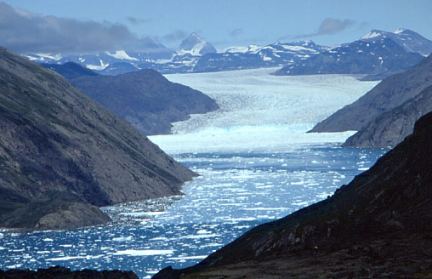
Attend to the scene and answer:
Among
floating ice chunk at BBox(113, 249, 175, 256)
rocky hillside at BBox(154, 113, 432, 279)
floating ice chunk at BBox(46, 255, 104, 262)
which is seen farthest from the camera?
floating ice chunk at BBox(113, 249, 175, 256)

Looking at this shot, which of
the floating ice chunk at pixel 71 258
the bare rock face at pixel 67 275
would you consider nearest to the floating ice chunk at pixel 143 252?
the floating ice chunk at pixel 71 258

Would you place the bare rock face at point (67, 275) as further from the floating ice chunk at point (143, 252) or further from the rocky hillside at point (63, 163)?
the rocky hillside at point (63, 163)

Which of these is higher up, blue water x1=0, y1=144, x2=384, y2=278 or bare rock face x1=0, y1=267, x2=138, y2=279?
bare rock face x1=0, y1=267, x2=138, y2=279

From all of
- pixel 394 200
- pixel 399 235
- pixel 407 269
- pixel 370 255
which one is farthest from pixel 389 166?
pixel 407 269

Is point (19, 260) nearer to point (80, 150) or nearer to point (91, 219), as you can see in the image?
point (91, 219)

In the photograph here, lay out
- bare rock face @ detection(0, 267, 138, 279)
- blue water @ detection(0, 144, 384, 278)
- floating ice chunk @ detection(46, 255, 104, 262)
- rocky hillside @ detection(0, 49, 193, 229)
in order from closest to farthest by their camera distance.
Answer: bare rock face @ detection(0, 267, 138, 279) < blue water @ detection(0, 144, 384, 278) < floating ice chunk @ detection(46, 255, 104, 262) < rocky hillside @ detection(0, 49, 193, 229)

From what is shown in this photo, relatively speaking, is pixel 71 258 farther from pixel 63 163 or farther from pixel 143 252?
pixel 63 163

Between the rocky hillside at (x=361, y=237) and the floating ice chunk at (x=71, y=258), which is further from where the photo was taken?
the floating ice chunk at (x=71, y=258)

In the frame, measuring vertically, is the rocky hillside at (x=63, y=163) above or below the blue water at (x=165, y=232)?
above

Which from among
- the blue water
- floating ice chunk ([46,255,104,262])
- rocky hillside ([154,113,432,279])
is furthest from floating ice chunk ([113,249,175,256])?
rocky hillside ([154,113,432,279])

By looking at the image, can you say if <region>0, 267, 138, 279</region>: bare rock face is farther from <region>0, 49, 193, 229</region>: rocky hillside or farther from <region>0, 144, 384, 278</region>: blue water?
<region>0, 49, 193, 229</region>: rocky hillside
